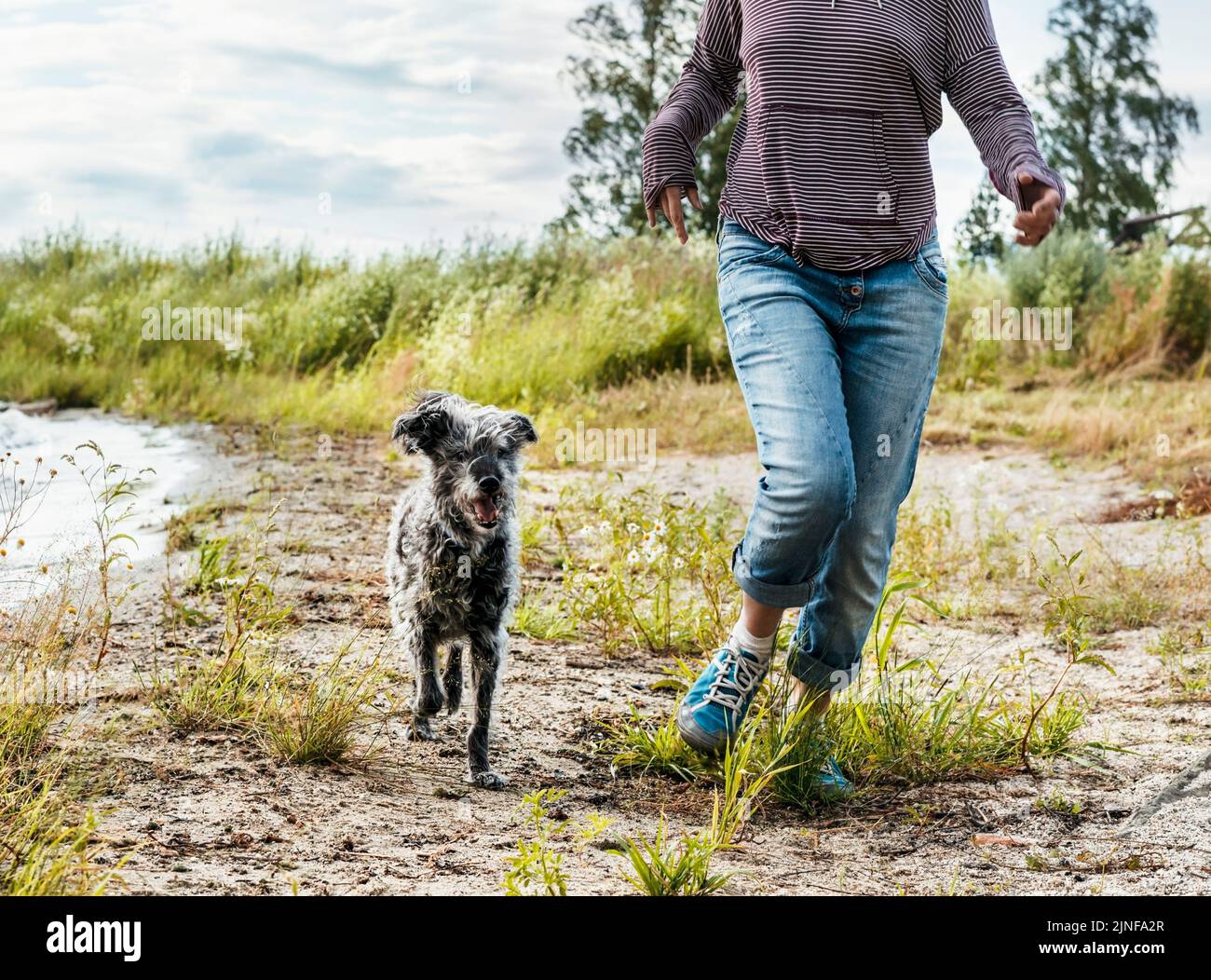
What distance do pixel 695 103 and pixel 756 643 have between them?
167 cm

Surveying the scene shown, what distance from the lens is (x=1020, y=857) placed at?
3334 mm

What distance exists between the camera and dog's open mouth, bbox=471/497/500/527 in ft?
12.8

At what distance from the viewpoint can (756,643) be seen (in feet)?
11.6

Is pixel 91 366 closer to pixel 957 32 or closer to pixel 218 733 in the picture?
pixel 218 733

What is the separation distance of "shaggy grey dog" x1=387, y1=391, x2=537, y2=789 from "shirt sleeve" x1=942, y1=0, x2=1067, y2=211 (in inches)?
68.4

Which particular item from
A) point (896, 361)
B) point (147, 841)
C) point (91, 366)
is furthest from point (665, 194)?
point (91, 366)

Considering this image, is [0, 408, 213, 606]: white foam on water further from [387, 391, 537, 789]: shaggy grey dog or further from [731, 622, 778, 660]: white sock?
[731, 622, 778, 660]: white sock

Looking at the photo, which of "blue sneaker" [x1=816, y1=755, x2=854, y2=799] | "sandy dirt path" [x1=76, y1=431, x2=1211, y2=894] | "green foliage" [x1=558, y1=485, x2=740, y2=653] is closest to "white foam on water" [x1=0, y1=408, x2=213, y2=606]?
"sandy dirt path" [x1=76, y1=431, x2=1211, y2=894]

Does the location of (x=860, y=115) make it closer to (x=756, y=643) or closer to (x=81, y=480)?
(x=756, y=643)

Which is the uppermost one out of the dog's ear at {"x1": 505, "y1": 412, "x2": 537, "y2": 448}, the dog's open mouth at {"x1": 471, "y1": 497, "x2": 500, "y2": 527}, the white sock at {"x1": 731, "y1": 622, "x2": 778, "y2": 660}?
the dog's ear at {"x1": 505, "y1": 412, "x2": 537, "y2": 448}

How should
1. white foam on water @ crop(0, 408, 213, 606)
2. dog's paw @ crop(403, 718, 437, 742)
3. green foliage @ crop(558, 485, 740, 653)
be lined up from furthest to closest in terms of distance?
white foam on water @ crop(0, 408, 213, 606) → green foliage @ crop(558, 485, 740, 653) → dog's paw @ crop(403, 718, 437, 742)

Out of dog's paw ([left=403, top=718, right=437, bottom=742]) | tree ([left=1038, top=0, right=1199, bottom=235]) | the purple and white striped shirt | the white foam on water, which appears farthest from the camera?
tree ([left=1038, top=0, right=1199, bottom=235])

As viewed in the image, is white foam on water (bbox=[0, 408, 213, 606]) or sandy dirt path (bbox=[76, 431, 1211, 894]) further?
white foam on water (bbox=[0, 408, 213, 606])
